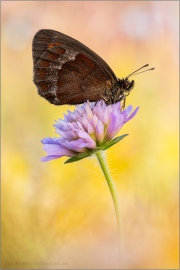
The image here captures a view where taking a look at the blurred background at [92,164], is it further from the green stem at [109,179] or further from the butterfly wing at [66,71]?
the green stem at [109,179]

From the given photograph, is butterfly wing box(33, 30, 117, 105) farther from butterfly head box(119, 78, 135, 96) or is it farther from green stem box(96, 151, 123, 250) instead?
green stem box(96, 151, 123, 250)

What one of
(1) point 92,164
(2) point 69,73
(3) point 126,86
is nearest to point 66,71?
(2) point 69,73

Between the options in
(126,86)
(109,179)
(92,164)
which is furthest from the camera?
(92,164)

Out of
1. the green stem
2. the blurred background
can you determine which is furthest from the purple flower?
the blurred background

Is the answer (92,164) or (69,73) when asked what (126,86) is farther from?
(92,164)

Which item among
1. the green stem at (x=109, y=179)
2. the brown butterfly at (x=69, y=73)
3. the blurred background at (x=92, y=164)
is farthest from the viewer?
the blurred background at (x=92, y=164)

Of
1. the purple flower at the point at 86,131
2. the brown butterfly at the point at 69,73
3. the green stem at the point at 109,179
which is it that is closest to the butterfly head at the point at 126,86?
the brown butterfly at the point at 69,73
